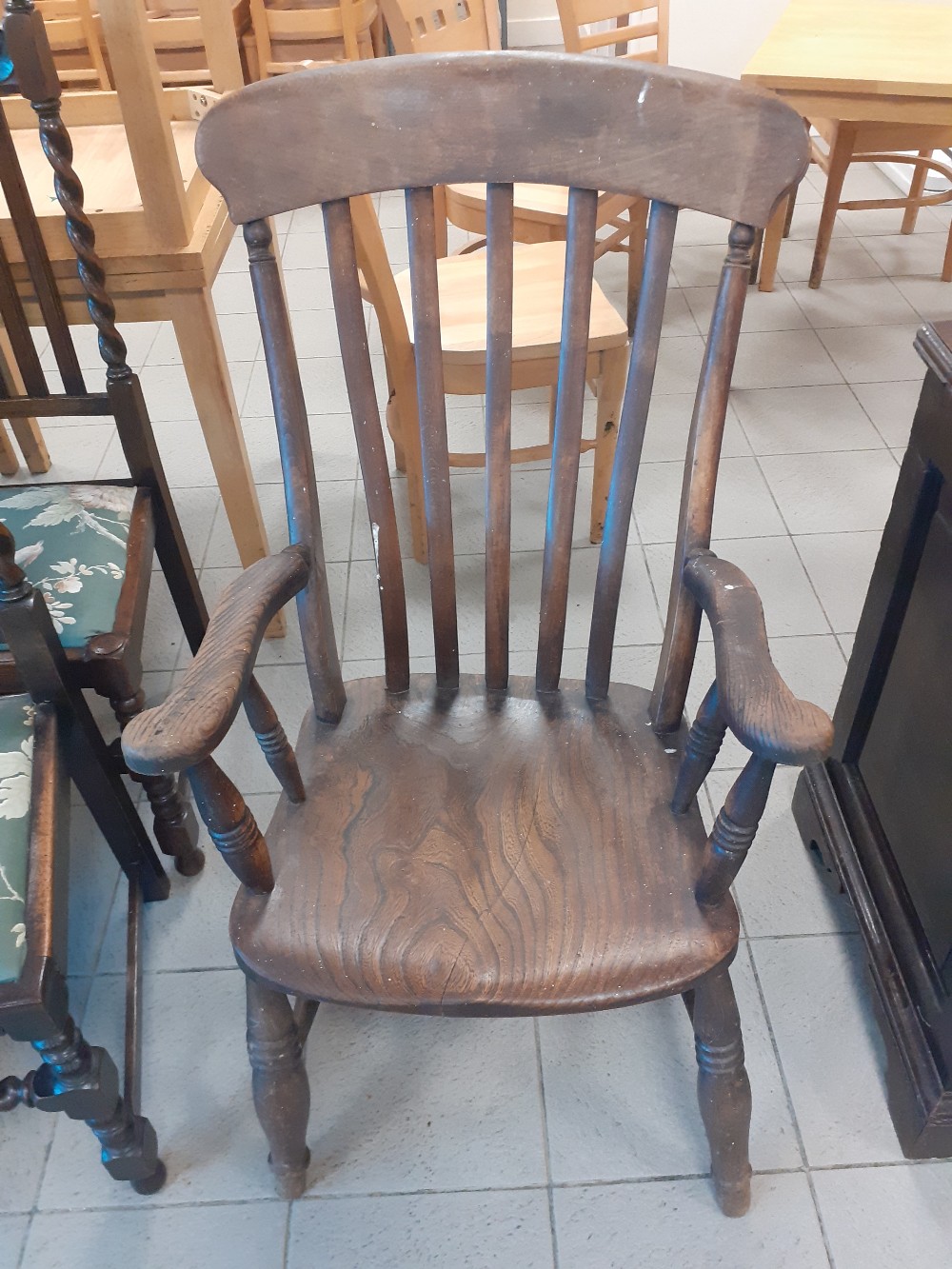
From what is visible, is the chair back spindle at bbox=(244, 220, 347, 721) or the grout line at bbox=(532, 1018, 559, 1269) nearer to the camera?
the chair back spindle at bbox=(244, 220, 347, 721)

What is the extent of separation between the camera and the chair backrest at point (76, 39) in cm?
341

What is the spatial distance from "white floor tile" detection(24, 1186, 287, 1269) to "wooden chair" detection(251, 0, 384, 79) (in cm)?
356

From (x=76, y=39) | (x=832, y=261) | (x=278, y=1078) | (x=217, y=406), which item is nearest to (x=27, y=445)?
(x=217, y=406)

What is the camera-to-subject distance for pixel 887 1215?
3.59ft

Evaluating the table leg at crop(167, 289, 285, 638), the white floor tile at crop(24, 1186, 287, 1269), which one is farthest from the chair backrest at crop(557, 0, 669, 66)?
the white floor tile at crop(24, 1186, 287, 1269)

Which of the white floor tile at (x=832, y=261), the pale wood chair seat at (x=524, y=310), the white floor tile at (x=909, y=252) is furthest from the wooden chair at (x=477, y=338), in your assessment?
the white floor tile at (x=909, y=252)

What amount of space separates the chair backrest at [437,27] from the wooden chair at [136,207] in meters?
0.46

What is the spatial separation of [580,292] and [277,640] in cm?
112

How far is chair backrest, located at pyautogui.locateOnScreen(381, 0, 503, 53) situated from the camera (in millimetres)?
1809

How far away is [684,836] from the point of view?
36.7 inches

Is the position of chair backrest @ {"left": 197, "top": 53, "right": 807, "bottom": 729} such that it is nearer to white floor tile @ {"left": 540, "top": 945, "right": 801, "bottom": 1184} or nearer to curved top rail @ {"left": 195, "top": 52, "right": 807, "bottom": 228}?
curved top rail @ {"left": 195, "top": 52, "right": 807, "bottom": 228}

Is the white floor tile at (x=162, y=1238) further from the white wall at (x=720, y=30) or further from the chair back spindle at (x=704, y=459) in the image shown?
the white wall at (x=720, y=30)

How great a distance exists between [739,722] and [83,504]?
0.99m

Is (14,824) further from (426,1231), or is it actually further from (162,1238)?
(426,1231)
